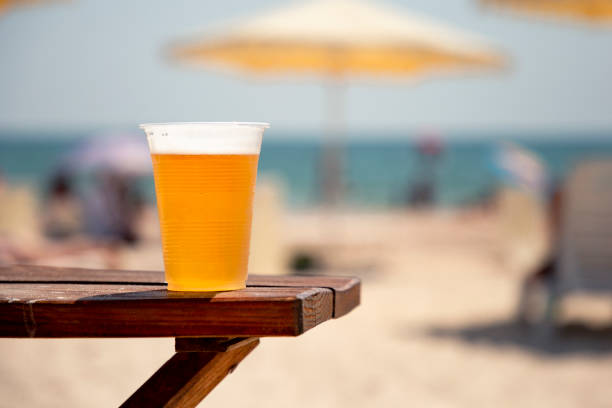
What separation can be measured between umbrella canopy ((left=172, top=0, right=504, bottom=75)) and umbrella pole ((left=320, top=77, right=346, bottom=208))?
98 centimetres

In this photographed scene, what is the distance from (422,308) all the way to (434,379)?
2000mm

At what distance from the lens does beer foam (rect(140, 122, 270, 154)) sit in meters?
1.20

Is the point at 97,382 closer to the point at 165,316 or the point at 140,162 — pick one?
the point at 165,316

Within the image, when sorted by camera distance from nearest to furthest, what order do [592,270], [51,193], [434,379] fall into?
[434,379] → [592,270] → [51,193]

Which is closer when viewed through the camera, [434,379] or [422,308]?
[434,379]

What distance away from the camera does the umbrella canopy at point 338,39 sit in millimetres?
6992

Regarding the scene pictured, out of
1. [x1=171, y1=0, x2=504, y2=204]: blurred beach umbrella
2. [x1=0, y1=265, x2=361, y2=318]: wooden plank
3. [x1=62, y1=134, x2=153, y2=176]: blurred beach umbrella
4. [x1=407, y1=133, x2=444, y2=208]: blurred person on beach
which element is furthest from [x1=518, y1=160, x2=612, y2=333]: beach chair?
[x1=407, y1=133, x2=444, y2=208]: blurred person on beach

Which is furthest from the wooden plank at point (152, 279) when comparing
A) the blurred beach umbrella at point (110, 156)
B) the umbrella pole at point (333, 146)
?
the umbrella pole at point (333, 146)

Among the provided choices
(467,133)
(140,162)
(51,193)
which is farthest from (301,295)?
(467,133)

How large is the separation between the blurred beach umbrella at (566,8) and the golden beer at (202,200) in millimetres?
5436

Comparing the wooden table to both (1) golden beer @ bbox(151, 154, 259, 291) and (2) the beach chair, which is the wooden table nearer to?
(1) golden beer @ bbox(151, 154, 259, 291)

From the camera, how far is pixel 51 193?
9.32 m

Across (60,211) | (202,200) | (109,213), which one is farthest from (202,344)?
(60,211)

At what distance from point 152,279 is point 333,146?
823 centimetres
